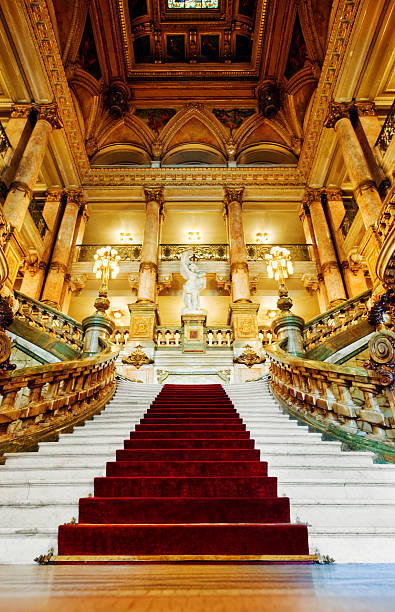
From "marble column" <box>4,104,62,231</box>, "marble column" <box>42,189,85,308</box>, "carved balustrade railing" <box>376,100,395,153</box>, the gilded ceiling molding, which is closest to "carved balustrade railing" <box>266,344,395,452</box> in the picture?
"carved balustrade railing" <box>376,100,395,153</box>

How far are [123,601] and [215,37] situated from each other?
22327mm

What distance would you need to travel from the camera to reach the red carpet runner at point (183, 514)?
71.1 inches

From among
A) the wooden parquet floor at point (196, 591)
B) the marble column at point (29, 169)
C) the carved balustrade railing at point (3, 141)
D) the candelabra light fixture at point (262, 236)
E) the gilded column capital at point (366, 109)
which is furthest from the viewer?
the candelabra light fixture at point (262, 236)

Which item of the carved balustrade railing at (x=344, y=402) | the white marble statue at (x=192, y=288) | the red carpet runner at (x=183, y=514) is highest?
the white marble statue at (x=192, y=288)

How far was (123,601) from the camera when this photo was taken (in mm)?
894

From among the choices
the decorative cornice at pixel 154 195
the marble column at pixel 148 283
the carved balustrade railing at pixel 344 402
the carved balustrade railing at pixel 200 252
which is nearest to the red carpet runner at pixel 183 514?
the carved balustrade railing at pixel 344 402

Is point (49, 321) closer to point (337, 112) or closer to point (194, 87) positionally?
point (337, 112)

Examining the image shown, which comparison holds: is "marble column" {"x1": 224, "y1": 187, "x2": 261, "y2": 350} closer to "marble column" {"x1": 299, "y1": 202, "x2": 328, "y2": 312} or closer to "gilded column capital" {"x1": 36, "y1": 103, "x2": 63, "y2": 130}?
"marble column" {"x1": 299, "y1": 202, "x2": 328, "y2": 312}

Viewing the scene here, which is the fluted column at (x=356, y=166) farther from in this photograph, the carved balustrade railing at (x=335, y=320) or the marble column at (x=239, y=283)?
the marble column at (x=239, y=283)

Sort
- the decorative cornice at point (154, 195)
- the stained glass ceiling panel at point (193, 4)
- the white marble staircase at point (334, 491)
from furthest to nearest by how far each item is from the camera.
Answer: the stained glass ceiling panel at point (193, 4) < the decorative cornice at point (154, 195) < the white marble staircase at point (334, 491)

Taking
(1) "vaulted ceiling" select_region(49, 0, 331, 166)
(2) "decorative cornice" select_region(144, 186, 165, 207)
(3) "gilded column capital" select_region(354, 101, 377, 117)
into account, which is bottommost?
(3) "gilded column capital" select_region(354, 101, 377, 117)

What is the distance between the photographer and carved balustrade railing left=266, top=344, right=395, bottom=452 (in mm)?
3294

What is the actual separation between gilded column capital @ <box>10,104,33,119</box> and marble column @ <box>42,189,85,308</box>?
3.76 m

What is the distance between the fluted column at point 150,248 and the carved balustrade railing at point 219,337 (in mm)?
2470
